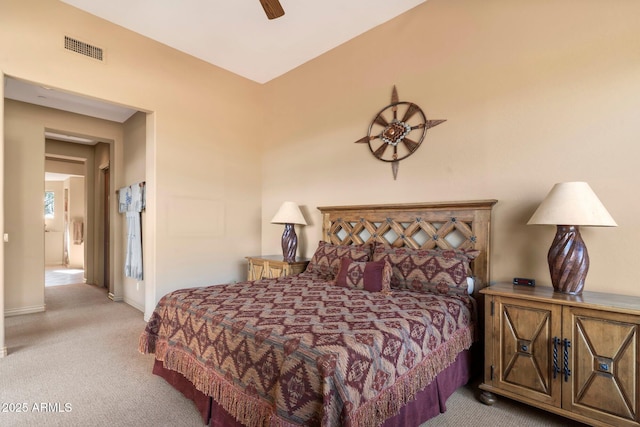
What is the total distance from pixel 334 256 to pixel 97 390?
2.22 meters

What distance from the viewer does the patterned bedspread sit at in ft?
4.35

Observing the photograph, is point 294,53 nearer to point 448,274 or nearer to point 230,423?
point 448,274

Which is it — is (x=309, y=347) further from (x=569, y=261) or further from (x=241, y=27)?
(x=241, y=27)

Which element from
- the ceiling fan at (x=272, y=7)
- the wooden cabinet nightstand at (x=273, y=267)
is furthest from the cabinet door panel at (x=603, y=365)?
the ceiling fan at (x=272, y=7)

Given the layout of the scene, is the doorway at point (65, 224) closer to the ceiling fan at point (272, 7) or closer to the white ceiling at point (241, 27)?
the white ceiling at point (241, 27)

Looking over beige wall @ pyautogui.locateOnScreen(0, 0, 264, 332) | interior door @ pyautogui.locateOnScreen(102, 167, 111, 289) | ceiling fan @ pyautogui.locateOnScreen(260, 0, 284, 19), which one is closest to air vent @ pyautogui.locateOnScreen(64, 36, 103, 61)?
beige wall @ pyautogui.locateOnScreen(0, 0, 264, 332)

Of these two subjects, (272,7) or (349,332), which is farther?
(272,7)

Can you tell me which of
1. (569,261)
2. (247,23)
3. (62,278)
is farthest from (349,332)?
(62,278)

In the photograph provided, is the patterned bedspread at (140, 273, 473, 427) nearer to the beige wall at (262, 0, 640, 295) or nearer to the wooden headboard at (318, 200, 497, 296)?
the wooden headboard at (318, 200, 497, 296)

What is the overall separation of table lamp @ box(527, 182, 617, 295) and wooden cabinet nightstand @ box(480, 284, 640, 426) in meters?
0.12

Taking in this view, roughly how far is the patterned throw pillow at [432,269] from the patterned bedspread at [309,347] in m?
0.11

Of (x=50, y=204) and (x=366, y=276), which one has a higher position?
(x=50, y=204)

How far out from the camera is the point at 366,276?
2664 mm

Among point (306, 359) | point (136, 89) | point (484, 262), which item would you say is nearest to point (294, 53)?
point (136, 89)
